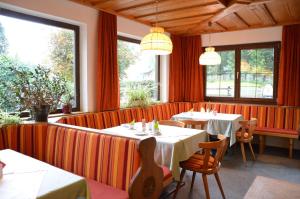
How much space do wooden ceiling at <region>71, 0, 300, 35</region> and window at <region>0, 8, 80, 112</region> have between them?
61 centimetres

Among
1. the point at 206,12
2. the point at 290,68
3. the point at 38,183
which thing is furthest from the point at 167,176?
the point at 290,68

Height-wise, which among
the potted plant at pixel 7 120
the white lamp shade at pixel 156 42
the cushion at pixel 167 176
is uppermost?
the white lamp shade at pixel 156 42

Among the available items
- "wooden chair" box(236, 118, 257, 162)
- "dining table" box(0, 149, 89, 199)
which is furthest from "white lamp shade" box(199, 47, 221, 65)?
"dining table" box(0, 149, 89, 199)

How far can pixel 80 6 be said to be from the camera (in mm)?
3656

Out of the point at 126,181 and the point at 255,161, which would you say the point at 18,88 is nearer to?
the point at 126,181

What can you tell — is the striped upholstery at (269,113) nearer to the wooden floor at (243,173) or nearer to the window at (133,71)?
the wooden floor at (243,173)

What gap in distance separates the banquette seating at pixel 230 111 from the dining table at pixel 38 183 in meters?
1.82

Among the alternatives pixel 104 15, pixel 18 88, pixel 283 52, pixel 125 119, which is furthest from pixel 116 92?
pixel 283 52

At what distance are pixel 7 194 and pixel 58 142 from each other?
120cm

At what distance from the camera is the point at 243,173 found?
3543 mm

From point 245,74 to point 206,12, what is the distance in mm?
1938

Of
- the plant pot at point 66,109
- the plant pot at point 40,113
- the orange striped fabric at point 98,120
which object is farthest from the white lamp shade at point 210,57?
the plant pot at point 40,113

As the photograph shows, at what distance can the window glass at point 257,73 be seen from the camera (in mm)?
5152

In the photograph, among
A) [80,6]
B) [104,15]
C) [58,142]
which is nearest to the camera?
[58,142]
